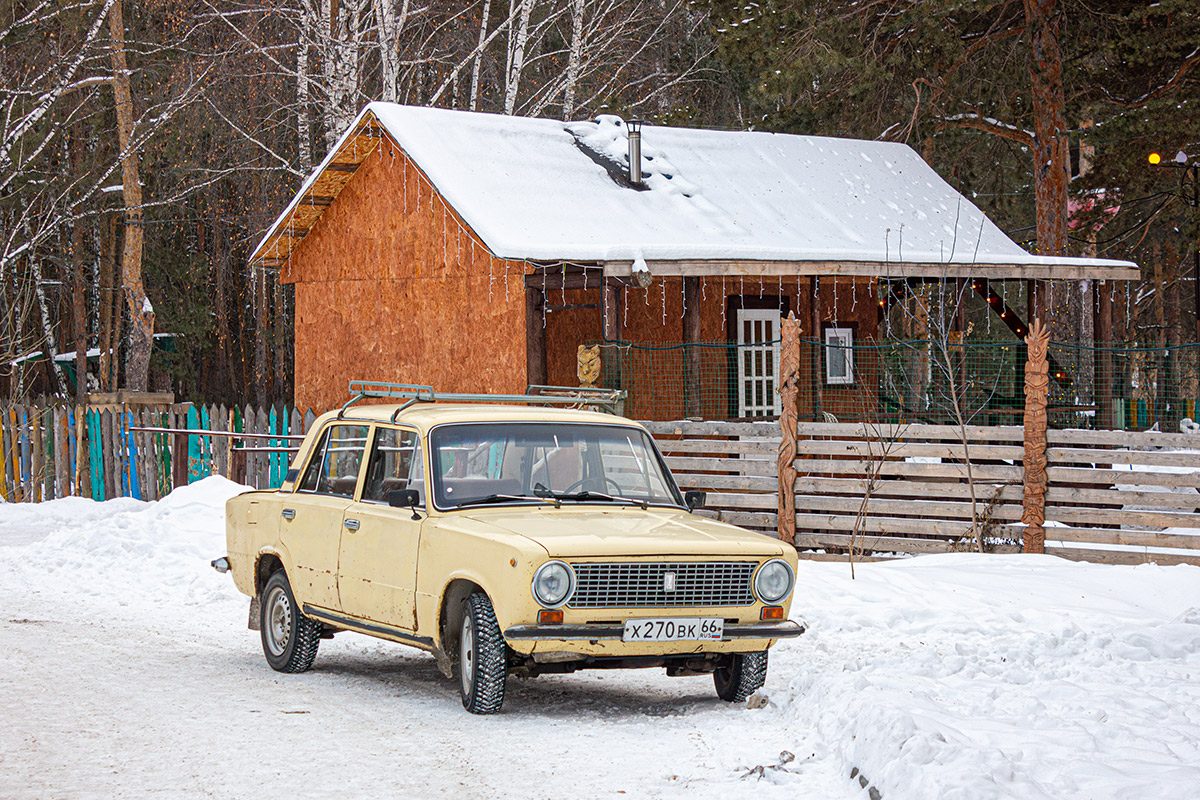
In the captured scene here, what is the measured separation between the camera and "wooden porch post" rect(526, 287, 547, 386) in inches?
725

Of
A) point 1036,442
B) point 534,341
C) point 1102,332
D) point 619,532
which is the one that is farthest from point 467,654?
point 1102,332

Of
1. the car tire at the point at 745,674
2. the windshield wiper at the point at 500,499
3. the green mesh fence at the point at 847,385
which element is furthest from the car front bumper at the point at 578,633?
the green mesh fence at the point at 847,385

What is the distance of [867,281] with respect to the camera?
22734 millimetres

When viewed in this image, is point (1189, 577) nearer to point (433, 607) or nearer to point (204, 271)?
point (433, 607)

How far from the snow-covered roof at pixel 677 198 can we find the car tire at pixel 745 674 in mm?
9218

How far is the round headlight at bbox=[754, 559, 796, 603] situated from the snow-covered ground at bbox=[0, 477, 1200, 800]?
539 mm

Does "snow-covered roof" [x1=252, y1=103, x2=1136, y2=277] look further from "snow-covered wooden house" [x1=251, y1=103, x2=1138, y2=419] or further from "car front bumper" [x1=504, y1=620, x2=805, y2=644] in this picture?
"car front bumper" [x1=504, y1=620, x2=805, y2=644]

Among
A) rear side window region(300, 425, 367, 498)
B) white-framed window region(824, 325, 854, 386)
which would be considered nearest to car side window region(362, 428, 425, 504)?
rear side window region(300, 425, 367, 498)

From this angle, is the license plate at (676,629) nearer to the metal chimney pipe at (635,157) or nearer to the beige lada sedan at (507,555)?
the beige lada sedan at (507,555)

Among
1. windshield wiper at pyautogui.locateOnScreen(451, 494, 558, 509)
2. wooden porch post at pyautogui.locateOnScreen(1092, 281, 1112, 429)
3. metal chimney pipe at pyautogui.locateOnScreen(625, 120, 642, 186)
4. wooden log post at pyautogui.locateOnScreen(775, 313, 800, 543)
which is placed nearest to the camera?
windshield wiper at pyautogui.locateOnScreen(451, 494, 558, 509)

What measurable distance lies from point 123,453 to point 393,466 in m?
14.4

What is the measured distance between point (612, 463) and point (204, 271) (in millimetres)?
34855

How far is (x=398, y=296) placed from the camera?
20.7 metres

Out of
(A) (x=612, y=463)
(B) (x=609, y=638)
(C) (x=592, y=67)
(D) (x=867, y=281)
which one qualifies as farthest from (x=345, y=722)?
(C) (x=592, y=67)
